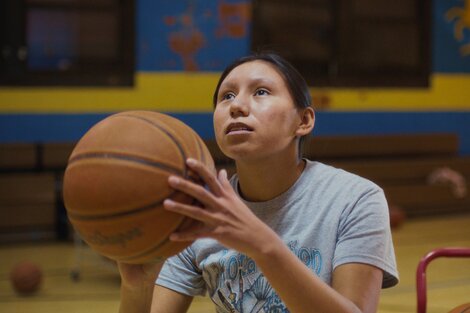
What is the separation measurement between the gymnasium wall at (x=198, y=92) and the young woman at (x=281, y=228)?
541 centimetres

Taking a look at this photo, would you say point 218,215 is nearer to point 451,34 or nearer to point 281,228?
point 281,228

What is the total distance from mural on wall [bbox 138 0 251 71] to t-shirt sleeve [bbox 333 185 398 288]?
5.97 meters

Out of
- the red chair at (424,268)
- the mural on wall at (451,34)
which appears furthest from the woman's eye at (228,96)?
the mural on wall at (451,34)

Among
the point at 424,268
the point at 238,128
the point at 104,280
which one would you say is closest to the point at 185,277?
the point at 238,128

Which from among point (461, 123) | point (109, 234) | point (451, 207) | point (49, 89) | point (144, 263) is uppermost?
point (109, 234)

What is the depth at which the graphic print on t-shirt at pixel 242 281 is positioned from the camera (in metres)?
1.82

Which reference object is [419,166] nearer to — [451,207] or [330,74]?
[451,207]

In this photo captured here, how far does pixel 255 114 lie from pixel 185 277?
50 cm

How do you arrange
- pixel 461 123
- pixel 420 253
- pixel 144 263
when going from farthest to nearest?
pixel 461 123, pixel 420 253, pixel 144 263

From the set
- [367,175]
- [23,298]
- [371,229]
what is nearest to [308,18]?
[367,175]

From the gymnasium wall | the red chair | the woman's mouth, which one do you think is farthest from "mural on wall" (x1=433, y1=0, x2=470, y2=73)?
the woman's mouth

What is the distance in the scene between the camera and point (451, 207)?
29.0 feet

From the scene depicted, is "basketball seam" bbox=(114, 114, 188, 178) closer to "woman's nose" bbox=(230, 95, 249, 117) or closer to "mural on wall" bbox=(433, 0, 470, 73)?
"woman's nose" bbox=(230, 95, 249, 117)

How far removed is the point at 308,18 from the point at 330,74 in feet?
2.19
